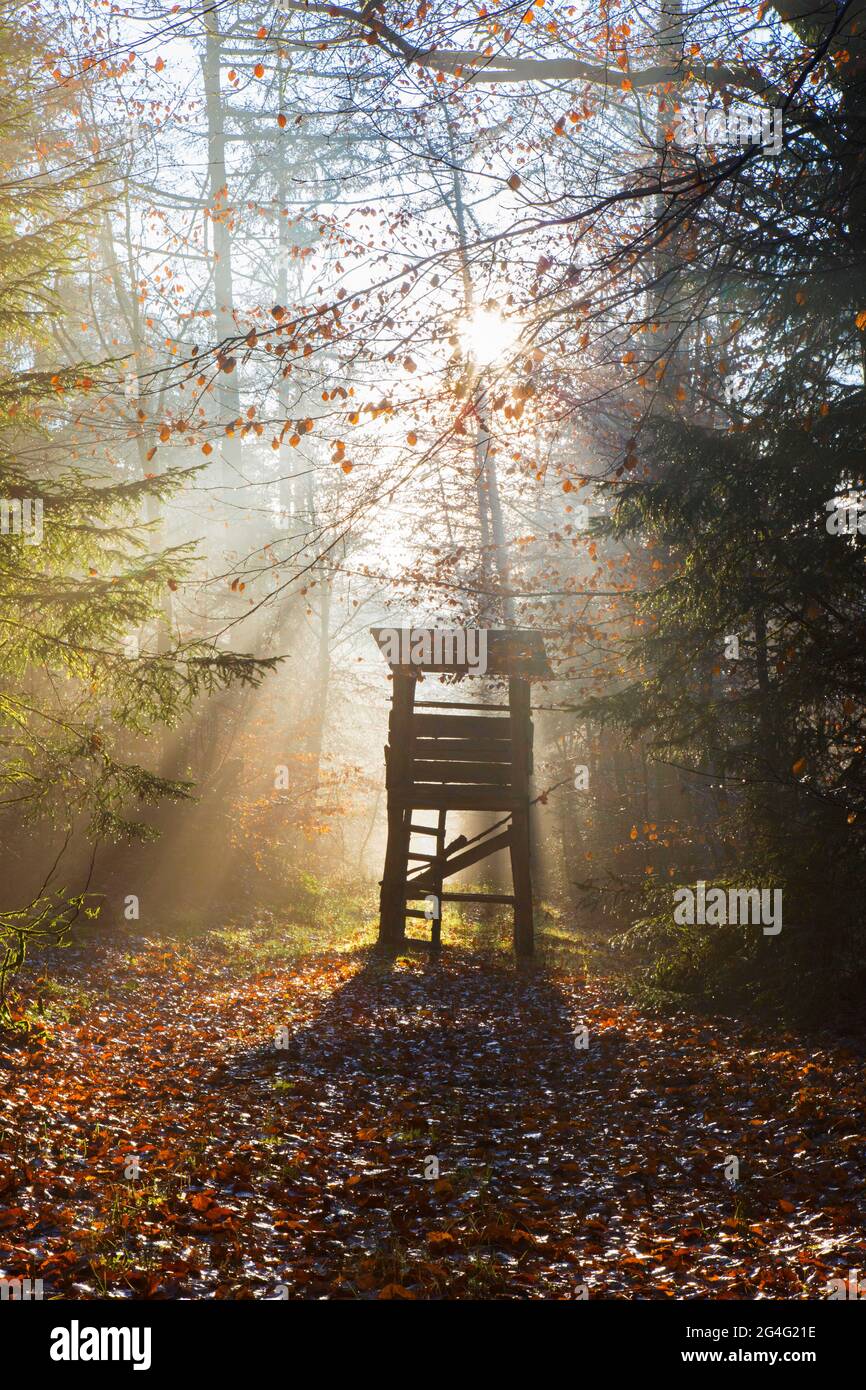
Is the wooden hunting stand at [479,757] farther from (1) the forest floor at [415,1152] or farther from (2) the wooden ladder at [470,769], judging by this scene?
(1) the forest floor at [415,1152]

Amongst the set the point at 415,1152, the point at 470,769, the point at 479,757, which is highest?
the point at 479,757

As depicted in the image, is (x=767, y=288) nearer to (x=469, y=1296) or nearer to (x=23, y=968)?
(x=469, y=1296)

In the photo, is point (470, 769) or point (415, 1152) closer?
point (415, 1152)

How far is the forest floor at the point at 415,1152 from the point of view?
16.0ft

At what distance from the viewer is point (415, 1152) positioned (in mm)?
6746

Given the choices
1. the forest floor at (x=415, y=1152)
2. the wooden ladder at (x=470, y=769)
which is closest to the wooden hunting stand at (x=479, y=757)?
the wooden ladder at (x=470, y=769)

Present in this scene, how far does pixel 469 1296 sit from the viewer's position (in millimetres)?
4688

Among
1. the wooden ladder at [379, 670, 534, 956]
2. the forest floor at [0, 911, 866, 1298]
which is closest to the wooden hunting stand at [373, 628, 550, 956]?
A: the wooden ladder at [379, 670, 534, 956]

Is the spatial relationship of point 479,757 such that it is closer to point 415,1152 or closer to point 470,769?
point 470,769

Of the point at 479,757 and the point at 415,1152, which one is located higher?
the point at 479,757

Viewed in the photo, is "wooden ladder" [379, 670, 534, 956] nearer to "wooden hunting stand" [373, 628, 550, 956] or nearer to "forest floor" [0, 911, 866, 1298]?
"wooden hunting stand" [373, 628, 550, 956]

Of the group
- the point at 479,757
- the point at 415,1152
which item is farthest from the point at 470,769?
the point at 415,1152
